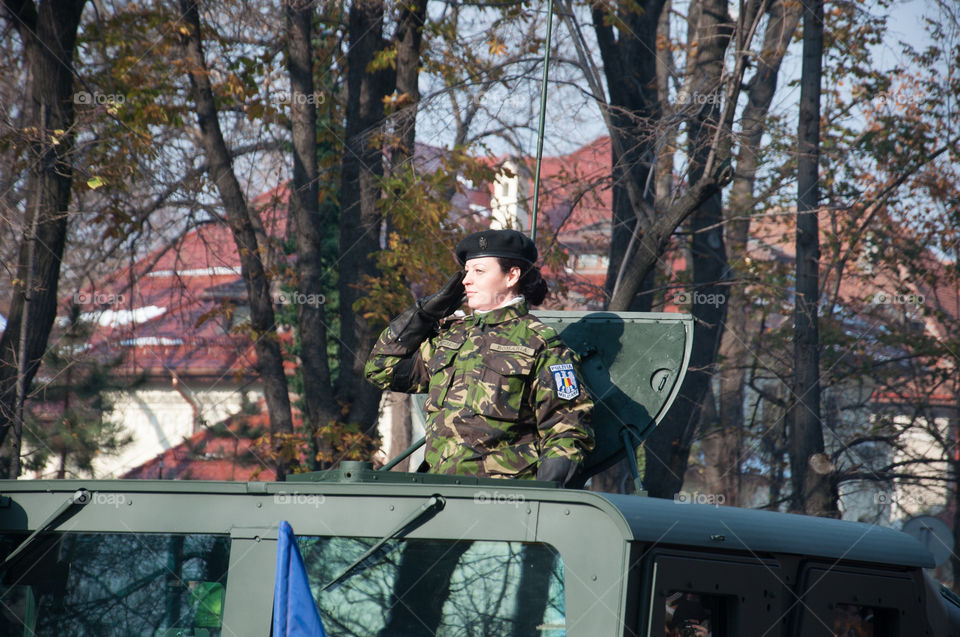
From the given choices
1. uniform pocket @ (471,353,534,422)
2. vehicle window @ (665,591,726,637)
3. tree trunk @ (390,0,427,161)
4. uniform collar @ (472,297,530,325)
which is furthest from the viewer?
tree trunk @ (390,0,427,161)

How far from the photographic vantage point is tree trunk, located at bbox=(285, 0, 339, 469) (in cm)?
925

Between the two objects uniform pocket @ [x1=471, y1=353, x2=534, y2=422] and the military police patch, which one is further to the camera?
uniform pocket @ [x1=471, y1=353, x2=534, y2=422]

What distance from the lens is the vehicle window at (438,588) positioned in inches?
105

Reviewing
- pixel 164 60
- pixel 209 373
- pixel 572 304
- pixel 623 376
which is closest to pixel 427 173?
pixel 164 60

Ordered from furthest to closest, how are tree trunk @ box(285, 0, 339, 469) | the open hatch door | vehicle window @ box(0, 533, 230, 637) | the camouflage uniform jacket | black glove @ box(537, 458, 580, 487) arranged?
tree trunk @ box(285, 0, 339, 469) → the open hatch door → the camouflage uniform jacket → black glove @ box(537, 458, 580, 487) → vehicle window @ box(0, 533, 230, 637)

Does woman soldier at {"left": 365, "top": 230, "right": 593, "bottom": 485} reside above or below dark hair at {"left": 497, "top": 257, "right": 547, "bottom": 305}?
below

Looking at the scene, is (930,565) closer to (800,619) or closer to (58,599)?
(800,619)

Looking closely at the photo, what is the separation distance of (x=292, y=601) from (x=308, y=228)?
7.12 metres

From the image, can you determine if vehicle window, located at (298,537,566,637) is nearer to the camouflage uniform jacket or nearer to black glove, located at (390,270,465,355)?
the camouflage uniform jacket

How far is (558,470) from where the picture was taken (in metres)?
3.23

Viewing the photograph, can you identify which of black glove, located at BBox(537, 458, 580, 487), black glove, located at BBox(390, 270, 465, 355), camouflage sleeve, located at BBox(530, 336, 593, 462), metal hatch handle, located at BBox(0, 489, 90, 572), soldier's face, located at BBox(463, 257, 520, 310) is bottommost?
metal hatch handle, located at BBox(0, 489, 90, 572)

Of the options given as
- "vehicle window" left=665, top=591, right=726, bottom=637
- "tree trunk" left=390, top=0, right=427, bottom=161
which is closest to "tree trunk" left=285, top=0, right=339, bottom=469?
"tree trunk" left=390, top=0, right=427, bottom=161

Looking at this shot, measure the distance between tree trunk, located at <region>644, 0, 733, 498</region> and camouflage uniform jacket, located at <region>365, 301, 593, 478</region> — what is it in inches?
211

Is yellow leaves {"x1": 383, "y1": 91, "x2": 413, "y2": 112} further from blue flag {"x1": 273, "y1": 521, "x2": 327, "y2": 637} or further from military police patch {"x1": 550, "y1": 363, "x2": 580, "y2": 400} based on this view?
blue flag {"x1": 273, "y1": 521, "x2": 327, "y2": 637}
